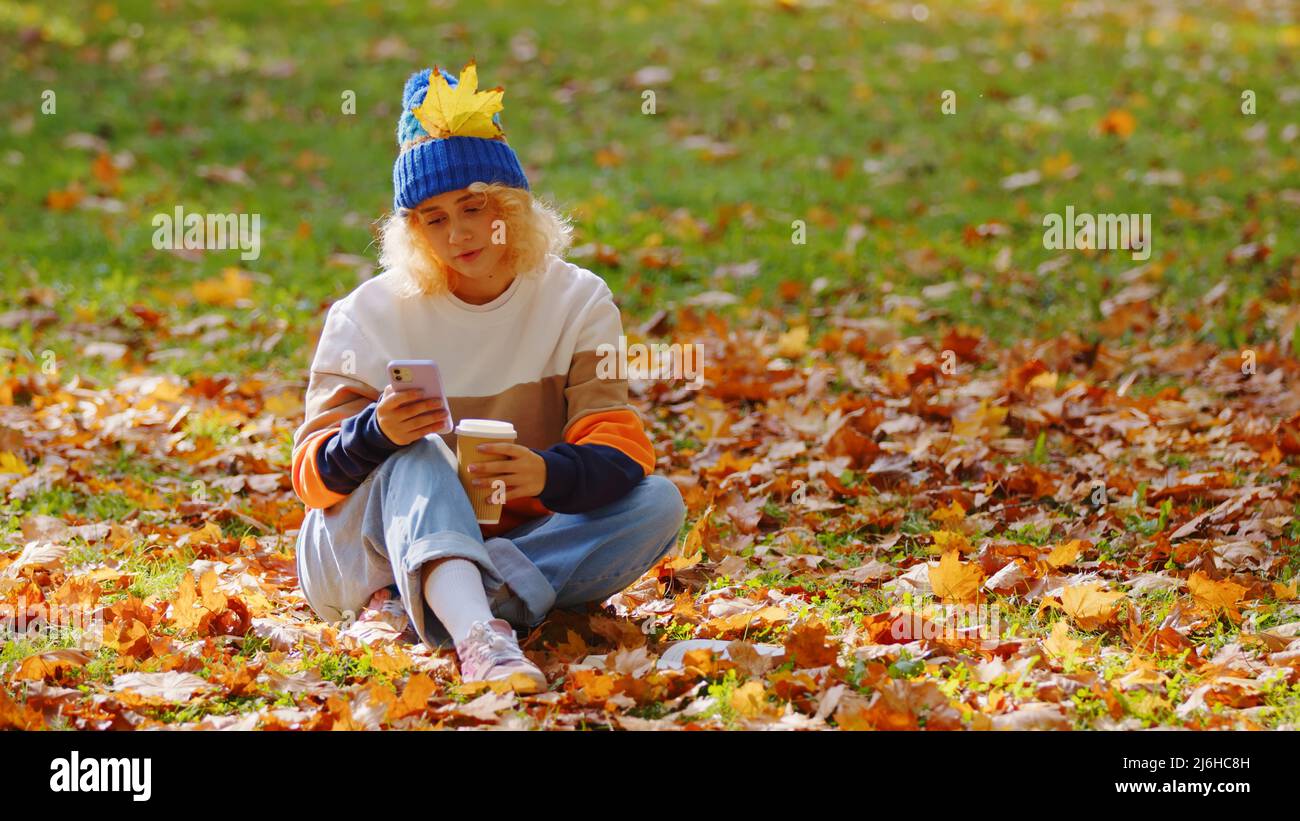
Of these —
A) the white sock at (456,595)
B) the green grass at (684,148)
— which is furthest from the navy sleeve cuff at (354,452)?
the green grass at (684,148)

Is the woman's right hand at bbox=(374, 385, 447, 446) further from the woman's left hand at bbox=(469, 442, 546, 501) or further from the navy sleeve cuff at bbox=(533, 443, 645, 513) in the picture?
the navy sleeve cuff at bbox=(533, 443, 645, 513)

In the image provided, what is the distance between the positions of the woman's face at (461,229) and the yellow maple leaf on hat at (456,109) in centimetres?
15

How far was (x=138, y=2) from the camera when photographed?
11.2 metres

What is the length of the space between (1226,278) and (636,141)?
381 cm

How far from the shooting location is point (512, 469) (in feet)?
10.2

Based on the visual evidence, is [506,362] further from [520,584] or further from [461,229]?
[520,584]

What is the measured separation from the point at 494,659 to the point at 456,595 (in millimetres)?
183

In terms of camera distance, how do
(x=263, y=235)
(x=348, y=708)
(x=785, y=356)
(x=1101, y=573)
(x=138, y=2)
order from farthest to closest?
(x=138, y=2) < (x=263, y=235) < (x=785, y=356) < (x=1101, y=573) < (x=348, y=708)

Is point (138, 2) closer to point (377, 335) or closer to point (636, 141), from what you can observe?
point (636, 141)

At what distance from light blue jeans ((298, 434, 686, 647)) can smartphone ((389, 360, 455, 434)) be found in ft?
0.65

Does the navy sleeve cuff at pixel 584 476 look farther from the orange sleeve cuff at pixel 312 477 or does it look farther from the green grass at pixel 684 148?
the green grass at pixel 684 148

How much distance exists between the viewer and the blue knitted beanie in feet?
10.9

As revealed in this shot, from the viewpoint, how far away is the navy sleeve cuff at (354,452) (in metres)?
3.11

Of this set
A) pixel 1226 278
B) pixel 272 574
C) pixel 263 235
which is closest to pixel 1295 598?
pixel 272 574
